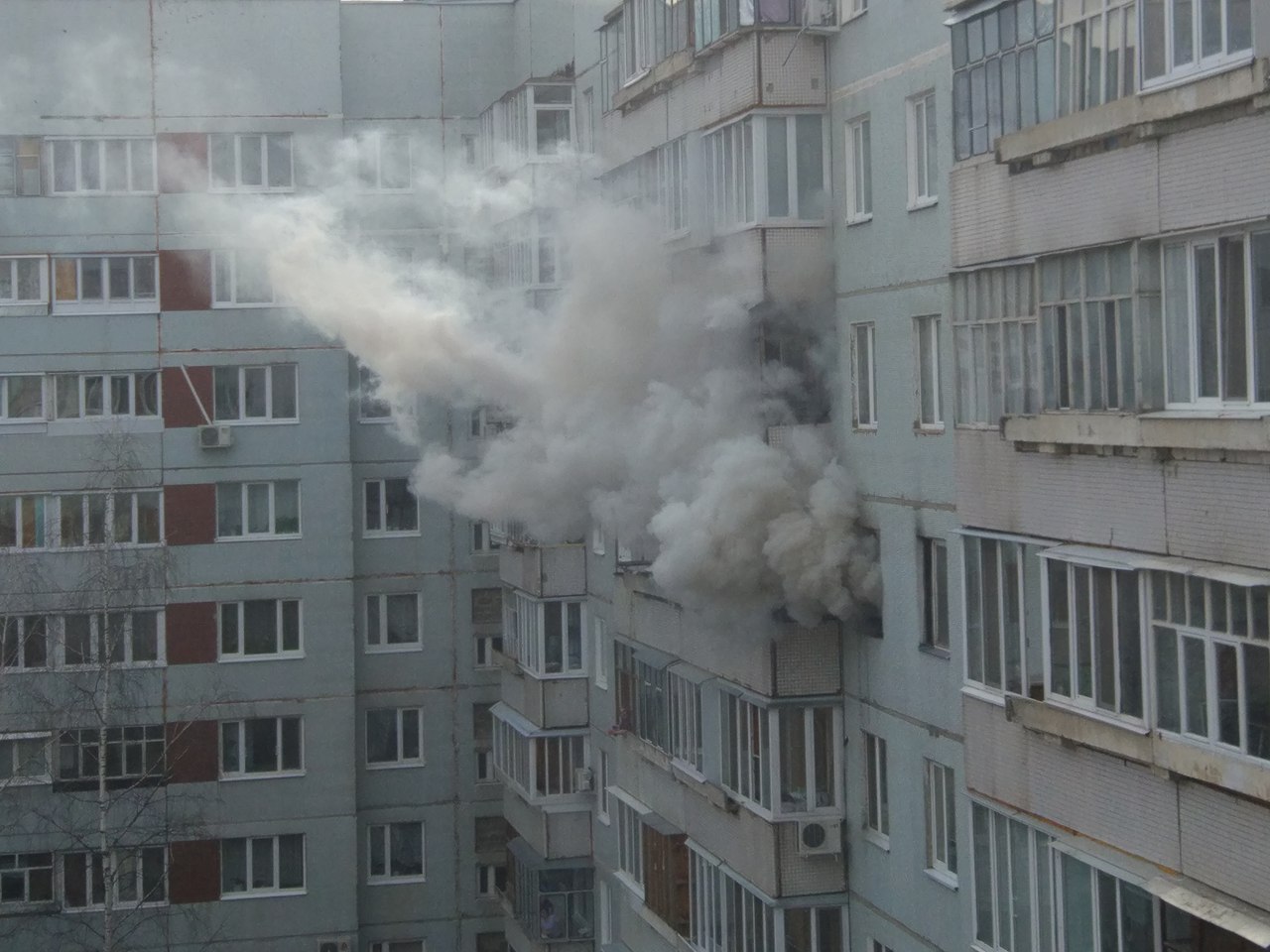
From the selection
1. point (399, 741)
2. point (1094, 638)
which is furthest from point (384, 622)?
point (1094, 638)

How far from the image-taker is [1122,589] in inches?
409

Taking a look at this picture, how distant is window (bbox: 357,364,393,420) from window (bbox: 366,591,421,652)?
3.43 m

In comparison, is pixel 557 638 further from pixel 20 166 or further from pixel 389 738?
pixel 20 166

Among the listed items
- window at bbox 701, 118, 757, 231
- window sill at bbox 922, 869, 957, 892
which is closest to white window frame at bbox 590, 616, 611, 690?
window at bbox 701, 118, 757, 231

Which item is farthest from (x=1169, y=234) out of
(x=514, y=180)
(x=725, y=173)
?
(x=514, y=180)

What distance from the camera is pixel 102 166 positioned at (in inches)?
1193

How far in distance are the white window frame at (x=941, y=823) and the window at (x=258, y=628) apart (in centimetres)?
1779

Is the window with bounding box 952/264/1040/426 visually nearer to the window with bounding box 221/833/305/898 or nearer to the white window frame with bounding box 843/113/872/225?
the white window frame with bounding box 843/113/872/225

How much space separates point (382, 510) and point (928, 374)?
18144 mm

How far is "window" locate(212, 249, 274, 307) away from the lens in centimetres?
3025

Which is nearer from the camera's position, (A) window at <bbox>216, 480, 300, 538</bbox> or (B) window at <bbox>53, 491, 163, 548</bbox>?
(B) window at <bbox>53, 491, 163, 548</bbox>

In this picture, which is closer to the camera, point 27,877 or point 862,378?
point 862,378

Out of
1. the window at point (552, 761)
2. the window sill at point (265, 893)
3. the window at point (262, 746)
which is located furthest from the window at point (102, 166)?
the window sill at point (265, 893)

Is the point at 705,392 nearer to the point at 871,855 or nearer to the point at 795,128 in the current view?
the point at 795,128
